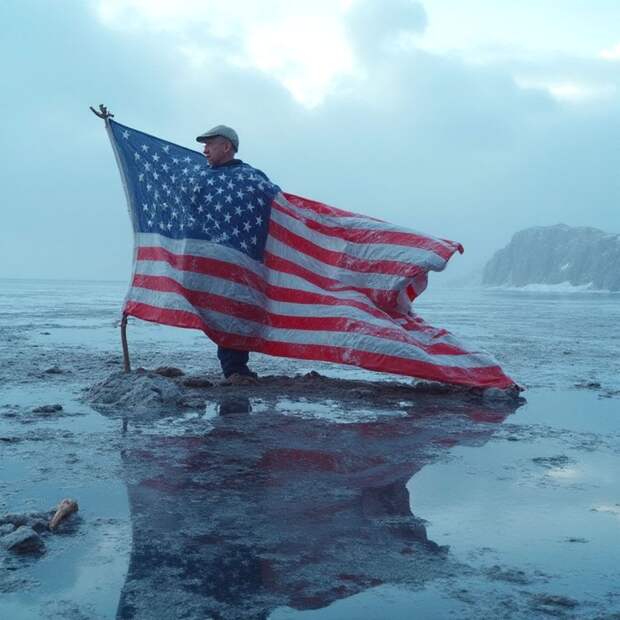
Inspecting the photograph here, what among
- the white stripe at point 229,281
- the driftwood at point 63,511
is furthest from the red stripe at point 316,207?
the driftwood at point 63,511

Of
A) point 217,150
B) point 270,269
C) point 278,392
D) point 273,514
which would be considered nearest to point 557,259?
point 270,269

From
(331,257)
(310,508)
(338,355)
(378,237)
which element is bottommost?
(310,508)

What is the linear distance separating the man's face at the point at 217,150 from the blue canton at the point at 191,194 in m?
0.09

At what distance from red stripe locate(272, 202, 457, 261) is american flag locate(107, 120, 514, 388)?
0.01 meters

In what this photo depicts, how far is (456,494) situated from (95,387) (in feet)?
11.7

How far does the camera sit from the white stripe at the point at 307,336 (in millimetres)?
6281

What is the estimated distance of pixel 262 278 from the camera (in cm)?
686

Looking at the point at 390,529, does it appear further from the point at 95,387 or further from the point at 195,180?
the point at 195,180

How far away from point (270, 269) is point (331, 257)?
63cm

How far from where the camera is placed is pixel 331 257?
703cm

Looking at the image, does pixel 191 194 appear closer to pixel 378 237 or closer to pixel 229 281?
pixel 229 281

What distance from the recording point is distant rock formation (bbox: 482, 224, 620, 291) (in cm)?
14650

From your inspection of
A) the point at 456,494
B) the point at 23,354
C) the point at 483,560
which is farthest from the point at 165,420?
the point at 23,354

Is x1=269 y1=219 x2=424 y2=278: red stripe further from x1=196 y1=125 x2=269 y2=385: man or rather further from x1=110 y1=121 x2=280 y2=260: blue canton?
x1=196 y1=125 x2=269 y2=385: man
